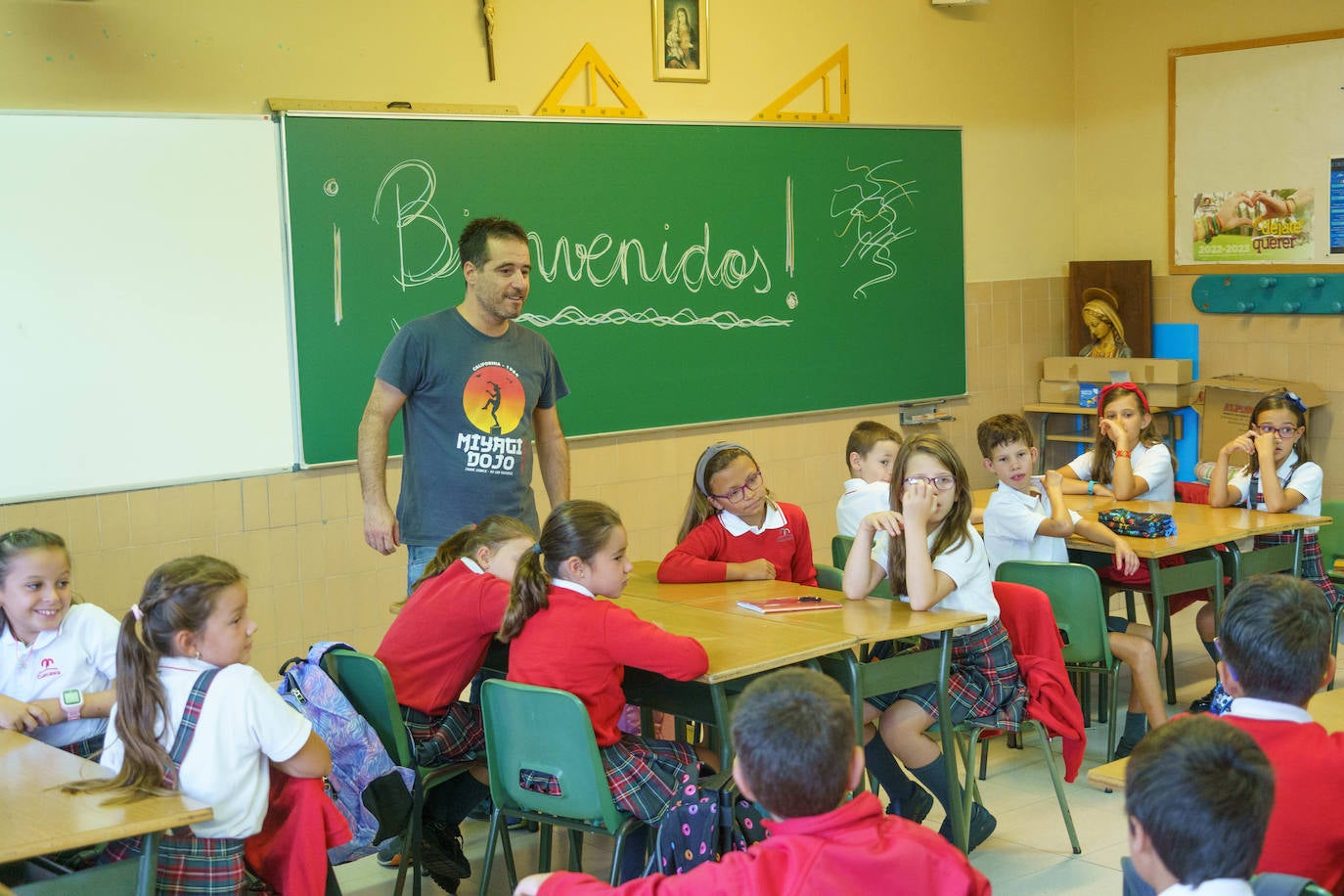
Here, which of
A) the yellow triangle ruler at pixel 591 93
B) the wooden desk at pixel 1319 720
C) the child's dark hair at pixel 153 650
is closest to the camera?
the wooden desk at pixel 1319 720

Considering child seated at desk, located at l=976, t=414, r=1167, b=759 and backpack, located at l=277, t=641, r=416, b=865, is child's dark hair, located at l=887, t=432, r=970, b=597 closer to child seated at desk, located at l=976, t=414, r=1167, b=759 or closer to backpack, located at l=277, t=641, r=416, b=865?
child seated at desk, located at l=976, t=414, r=1167, b=759

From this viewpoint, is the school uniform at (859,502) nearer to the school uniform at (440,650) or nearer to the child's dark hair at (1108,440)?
the child's dark hair at (1108,440)

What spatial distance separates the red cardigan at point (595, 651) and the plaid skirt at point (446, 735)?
413mm

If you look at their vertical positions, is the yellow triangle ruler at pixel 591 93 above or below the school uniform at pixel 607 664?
above

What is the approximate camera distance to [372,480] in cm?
382

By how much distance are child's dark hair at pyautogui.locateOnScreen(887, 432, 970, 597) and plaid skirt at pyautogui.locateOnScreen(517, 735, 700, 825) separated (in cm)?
86

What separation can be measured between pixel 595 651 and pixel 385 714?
0.55 metres

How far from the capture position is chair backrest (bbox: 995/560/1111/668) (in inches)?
157

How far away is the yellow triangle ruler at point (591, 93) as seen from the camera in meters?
5.74

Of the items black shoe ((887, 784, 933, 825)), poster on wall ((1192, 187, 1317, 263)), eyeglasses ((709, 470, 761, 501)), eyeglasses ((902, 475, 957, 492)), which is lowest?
black shoe ((887, 784, 933, 825))

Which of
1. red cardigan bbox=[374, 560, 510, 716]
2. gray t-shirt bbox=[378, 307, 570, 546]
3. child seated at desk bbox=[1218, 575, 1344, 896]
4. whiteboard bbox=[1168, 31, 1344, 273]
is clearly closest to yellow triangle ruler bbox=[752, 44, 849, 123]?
whiteboard bbox=[1168, 31, 1344, 273]

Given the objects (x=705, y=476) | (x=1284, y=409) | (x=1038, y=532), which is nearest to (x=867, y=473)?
(x=1038, y=532)

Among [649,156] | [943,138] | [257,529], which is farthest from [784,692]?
[943,138]

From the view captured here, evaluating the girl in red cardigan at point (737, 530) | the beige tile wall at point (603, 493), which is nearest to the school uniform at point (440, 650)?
the girl in red cardigan at point (737, 530)
